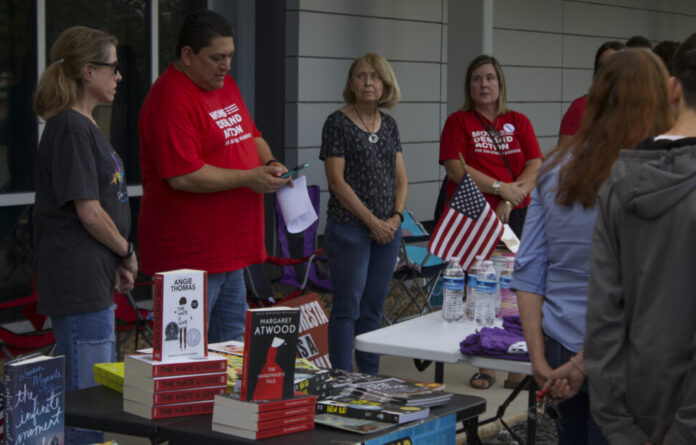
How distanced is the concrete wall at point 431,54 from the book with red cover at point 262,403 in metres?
4.75

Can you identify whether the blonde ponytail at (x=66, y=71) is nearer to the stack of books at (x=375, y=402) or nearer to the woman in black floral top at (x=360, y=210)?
the stack of books at (x=375, y=402)

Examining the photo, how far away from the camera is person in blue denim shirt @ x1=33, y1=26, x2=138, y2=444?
3.22m

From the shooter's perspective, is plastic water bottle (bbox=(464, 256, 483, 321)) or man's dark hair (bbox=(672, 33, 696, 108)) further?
plastic water bottle (bbox=(464, 256, 483, 321))

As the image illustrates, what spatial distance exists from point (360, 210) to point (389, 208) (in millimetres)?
263

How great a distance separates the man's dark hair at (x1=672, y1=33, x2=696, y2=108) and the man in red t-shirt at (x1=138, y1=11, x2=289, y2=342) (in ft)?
6.93

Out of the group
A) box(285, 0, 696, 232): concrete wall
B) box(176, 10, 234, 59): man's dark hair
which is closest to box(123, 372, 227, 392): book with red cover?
box(176, 10, 234, 59): man's dark hair

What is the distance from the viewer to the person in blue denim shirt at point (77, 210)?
3223 millimetres

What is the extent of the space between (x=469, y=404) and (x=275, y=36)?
4748 mm

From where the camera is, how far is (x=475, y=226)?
13.9 feet

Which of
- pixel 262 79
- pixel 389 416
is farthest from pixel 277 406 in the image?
pixel 262 79

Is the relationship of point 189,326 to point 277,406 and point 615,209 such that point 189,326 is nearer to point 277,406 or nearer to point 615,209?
point 277,406

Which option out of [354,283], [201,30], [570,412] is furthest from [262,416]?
[354,283]

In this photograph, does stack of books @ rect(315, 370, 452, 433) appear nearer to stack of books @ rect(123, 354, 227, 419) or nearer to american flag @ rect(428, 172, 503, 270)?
stack of books @ rect(123, 354, 227, 419)

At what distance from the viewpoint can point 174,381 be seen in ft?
8.53
